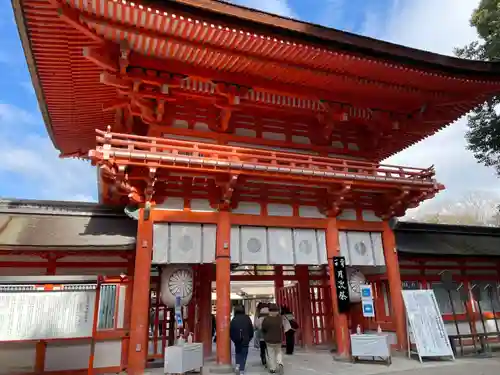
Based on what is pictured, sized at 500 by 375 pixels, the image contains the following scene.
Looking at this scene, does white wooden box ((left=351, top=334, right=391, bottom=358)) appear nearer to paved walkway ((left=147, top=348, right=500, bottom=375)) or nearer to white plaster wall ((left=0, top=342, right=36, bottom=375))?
paved walkway ((left=147, top=348, right=500, bottom=375))

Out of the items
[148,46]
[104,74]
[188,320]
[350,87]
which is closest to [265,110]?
[350,87]

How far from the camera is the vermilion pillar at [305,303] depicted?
12.5 metres

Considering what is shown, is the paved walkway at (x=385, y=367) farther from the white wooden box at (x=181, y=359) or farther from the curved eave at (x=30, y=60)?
the curved eave at (x=30, y=60)

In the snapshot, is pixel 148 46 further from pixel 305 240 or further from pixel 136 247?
pixel 305 240

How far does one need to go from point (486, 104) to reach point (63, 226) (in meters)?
17.2

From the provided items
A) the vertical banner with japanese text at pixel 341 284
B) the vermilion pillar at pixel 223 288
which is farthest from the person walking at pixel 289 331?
the vermilion pillar at pixel 223 288

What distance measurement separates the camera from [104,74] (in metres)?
8.05

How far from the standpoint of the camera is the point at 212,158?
27.6 ft

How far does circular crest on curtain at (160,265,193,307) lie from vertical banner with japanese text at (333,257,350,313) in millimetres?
4090

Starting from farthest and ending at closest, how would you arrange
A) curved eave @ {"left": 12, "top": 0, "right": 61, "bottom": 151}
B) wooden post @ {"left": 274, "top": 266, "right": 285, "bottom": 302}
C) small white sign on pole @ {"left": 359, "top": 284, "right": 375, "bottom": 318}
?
wooden post @ {"left": 274, "top": 266, "right": 285, "bottom": 302} → small white sign on pole @ {"left": 359, "top": 284, "right": 375, "bottom": 318} → curved eave @ {"left": 12, "top": 0, "right": 61, "bottom": 151}

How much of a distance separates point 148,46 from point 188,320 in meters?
8.04

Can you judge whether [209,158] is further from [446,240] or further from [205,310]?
[446,240]

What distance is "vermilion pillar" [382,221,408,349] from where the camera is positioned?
1013 centimetres

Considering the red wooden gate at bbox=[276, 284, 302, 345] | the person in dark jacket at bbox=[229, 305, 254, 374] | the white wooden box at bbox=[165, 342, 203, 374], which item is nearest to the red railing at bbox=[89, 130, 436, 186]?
the person in dark jacket at bbox=[229, 305, 254, 374]
